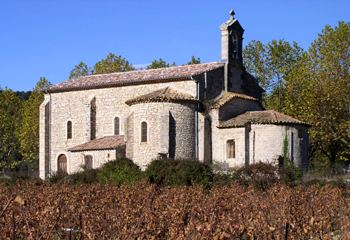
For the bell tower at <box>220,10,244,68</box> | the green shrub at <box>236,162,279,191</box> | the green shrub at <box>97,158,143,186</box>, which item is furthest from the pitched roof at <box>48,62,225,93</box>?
the green shrub at <box>97,158,143,186</box>

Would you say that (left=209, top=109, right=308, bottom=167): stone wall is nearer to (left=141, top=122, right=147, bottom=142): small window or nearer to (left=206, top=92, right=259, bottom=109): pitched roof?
(left=206, top=92, right=259, bottom=109): pitched roof

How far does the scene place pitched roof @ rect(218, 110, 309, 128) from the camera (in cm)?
3469

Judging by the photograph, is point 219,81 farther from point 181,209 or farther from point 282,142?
point 181,209

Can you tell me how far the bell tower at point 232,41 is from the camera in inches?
1526

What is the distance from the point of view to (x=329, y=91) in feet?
131

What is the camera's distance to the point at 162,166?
953 inches

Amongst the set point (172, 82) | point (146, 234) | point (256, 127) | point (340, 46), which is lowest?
point (146, 234)

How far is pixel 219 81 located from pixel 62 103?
36.7 ft

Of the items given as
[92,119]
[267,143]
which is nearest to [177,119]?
[267,143]

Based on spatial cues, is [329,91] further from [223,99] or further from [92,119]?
[92,119]

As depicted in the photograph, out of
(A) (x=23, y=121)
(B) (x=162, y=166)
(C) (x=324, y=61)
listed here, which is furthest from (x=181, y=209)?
(A) (x=23, y=121)

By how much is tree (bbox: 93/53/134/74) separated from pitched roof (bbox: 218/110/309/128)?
79.1 feet

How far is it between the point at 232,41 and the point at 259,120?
6747 mm

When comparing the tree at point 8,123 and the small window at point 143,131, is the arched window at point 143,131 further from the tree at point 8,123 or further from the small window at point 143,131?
the tree at point 8,123
